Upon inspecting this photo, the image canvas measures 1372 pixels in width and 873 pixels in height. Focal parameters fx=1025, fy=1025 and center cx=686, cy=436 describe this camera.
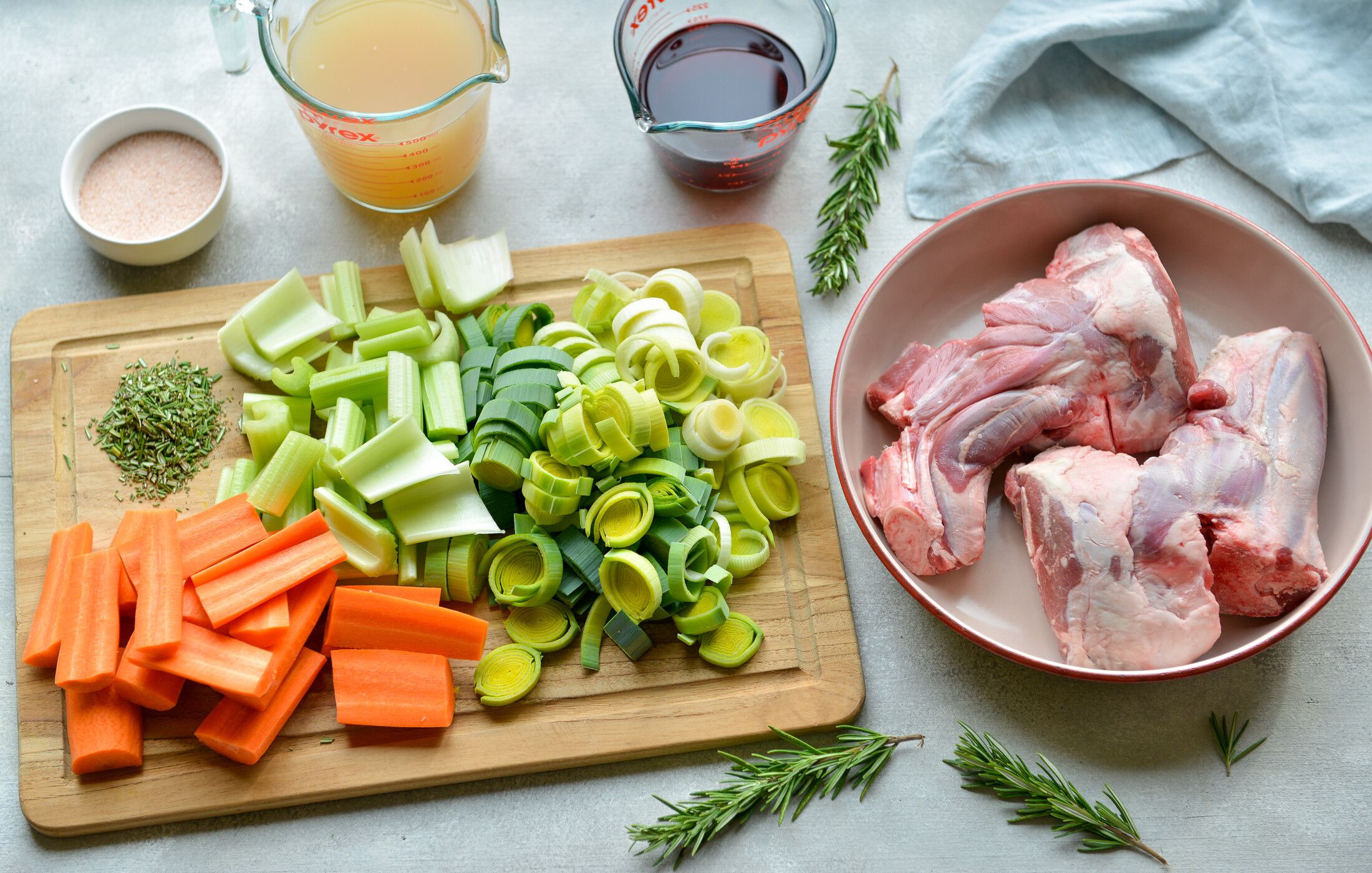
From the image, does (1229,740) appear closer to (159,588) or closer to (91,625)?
(159,588)

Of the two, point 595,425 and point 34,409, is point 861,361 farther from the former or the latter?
point 34,409

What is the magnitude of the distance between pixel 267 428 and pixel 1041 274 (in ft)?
6.32

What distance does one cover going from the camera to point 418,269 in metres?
2.55

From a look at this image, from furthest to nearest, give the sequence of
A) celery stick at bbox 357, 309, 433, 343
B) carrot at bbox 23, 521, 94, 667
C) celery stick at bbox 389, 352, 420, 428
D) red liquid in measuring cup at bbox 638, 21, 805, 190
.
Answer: red liquid in measuring cup at bbox 638, 21, 805, 190, celery stick at bbox 357, 309, 433, 343, celery stick at bbox 389, 352, 420, 428, carrot at bbox 23, 521, 94, 667

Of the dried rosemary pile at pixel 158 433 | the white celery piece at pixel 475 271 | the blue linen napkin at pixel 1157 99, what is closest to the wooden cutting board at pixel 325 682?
the dried rosemary pile at pixel 158 433

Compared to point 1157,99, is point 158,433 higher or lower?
lower

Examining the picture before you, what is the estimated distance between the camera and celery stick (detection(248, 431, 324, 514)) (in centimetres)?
229

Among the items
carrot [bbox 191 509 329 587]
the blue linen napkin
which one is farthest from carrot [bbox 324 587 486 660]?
the blue linen napkin

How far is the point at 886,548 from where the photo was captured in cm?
225

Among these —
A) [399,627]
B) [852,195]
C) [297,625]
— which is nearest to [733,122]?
[852,195]

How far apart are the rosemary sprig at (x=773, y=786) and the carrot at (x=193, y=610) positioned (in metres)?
1.02

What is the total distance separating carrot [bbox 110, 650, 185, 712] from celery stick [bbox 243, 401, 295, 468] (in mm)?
514

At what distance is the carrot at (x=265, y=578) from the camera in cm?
217

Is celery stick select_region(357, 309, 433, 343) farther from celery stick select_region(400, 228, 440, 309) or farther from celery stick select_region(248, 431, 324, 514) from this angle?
celery stick select_region(248, 431, 324, 514)
